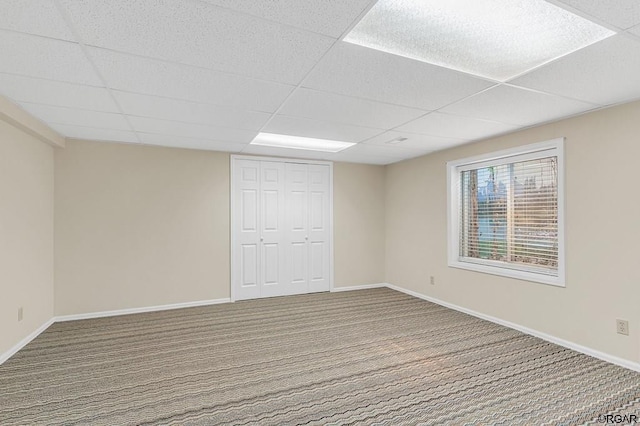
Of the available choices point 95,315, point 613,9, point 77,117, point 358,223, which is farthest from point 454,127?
point 95,315

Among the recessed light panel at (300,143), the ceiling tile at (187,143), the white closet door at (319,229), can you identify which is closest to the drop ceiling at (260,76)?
the ceiling tile at (187,143)

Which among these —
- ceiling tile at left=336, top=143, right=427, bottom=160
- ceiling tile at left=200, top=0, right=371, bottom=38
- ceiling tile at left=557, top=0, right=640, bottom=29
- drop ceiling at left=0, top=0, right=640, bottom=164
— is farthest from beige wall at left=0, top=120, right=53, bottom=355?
ceiling tile at left=557, top=0, right=640, bottom=29

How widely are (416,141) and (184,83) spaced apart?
287 centimetres

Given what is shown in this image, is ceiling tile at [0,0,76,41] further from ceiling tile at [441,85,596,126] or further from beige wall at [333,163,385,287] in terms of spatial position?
beige wall at [333,163,385,287]

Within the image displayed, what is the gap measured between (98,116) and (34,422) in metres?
2.56

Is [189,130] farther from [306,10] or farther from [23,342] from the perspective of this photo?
[23,342]

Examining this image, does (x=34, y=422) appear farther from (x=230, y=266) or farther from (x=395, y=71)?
(x=395, y=71)

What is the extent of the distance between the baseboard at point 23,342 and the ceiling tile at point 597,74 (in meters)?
4.84

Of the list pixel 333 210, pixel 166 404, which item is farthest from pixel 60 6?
pixel 333 210

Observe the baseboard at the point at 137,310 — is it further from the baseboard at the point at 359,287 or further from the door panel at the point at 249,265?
the baseboard at the point at 359,287

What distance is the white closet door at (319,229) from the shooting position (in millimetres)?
5445

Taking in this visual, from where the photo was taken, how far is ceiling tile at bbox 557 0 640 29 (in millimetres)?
1487

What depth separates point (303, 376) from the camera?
2.59m

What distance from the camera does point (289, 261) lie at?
208 inches
